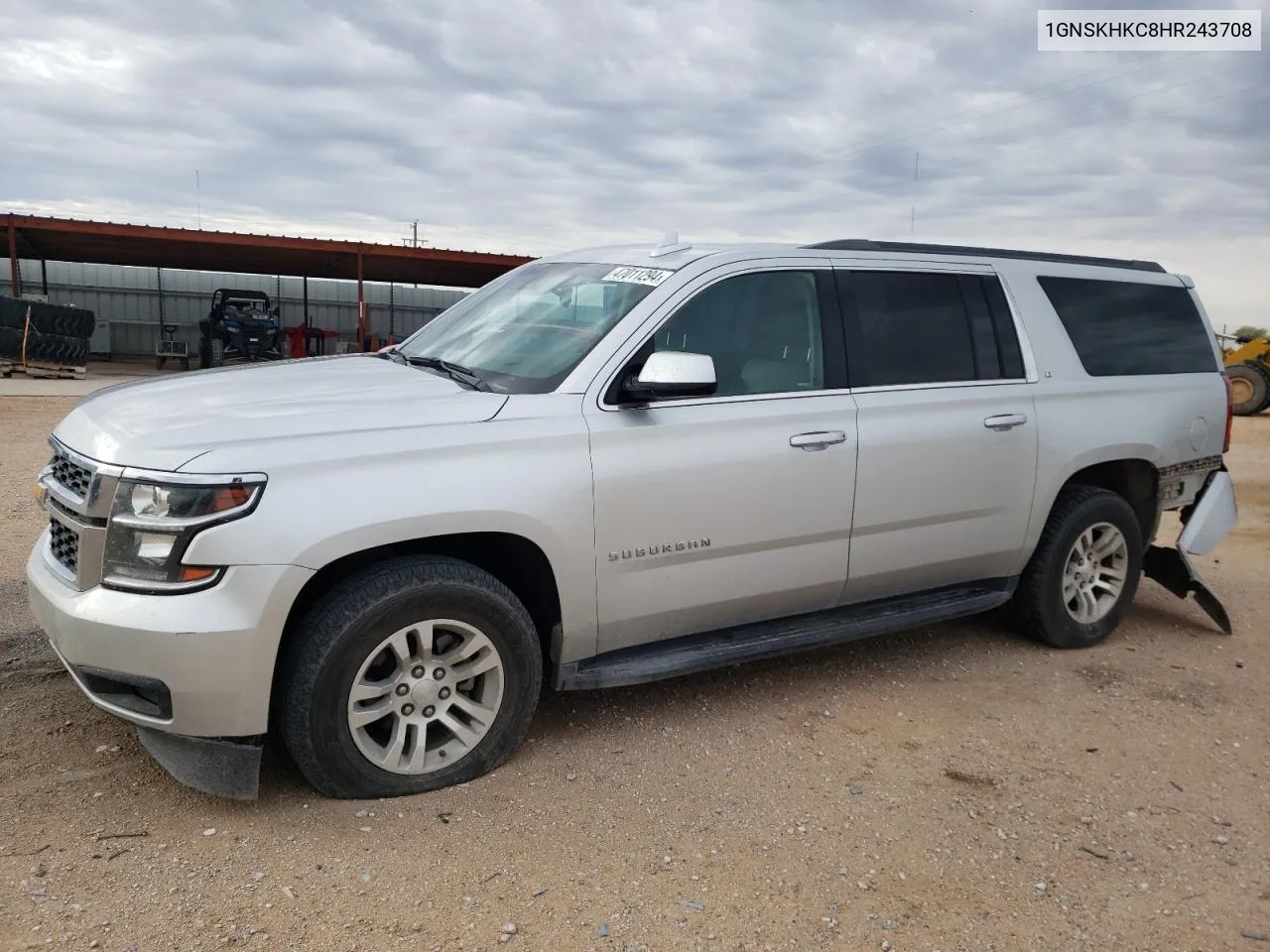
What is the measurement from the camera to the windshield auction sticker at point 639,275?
3.88 metres

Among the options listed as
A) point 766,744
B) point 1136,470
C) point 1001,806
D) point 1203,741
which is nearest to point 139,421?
point 766,744

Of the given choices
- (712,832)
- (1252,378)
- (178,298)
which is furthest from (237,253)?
(712,832)

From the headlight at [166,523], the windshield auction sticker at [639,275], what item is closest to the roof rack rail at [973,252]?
the windshield auction sticker at [639,275]

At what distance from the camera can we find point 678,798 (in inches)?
136

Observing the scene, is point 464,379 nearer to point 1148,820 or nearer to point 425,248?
point 1148,820

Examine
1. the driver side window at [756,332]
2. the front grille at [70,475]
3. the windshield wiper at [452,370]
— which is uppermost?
the driver side window at [756,332]

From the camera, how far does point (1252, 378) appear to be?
20453 millimetres

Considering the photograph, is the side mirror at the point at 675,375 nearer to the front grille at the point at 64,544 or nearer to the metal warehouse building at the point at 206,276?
the front grille at the point at 64,544

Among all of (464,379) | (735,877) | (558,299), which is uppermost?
(558,299)

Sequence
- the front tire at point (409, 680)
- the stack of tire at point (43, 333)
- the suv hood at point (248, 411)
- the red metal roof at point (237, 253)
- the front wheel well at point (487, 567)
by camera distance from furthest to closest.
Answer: the red metal roof at point (237, 253)
the stack of tire at point (43, 333)
the front wheel well at point (487, 567)
the front tire at point (409, 680)
the suv hood at point (248, 411)

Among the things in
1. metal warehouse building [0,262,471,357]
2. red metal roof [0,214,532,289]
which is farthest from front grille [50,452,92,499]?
metal warehouse building [0,262,471,357]

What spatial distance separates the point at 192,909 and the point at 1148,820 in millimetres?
3030

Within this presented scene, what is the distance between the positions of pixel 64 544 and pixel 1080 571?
4502mm

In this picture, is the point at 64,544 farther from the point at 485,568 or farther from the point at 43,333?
the point at 43,333
